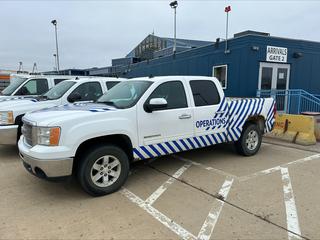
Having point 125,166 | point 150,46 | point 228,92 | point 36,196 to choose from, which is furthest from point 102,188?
point 150,46

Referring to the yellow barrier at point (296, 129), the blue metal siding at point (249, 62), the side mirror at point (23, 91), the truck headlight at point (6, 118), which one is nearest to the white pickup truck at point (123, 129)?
the truck headlight at point (6, 118)

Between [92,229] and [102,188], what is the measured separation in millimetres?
935

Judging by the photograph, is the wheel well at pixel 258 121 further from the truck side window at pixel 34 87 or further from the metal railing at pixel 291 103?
the truck side window at pixel 34 87

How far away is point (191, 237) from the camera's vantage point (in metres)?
3.13

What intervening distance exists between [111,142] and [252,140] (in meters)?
3.81

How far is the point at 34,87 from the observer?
29.5 ft

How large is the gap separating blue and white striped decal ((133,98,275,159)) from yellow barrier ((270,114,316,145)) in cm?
153

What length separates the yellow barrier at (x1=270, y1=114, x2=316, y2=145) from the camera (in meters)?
7.82

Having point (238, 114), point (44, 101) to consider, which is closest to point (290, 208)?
point (238, 114)

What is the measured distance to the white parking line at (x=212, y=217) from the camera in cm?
319

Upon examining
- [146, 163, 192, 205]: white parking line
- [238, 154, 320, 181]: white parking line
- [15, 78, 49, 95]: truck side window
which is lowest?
[146, 163, 192, 205]: white parking line

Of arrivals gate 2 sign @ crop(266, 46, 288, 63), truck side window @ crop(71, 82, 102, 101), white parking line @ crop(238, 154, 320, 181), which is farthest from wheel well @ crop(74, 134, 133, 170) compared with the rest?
arrivals gate 2 sign @ crop(266, 46, 288, 63)

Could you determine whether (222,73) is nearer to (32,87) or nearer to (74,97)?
(74,97)

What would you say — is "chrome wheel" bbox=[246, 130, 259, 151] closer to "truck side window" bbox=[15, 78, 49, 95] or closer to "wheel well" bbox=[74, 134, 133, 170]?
"wheel well" bbox=[74, 134, 133, 170]
